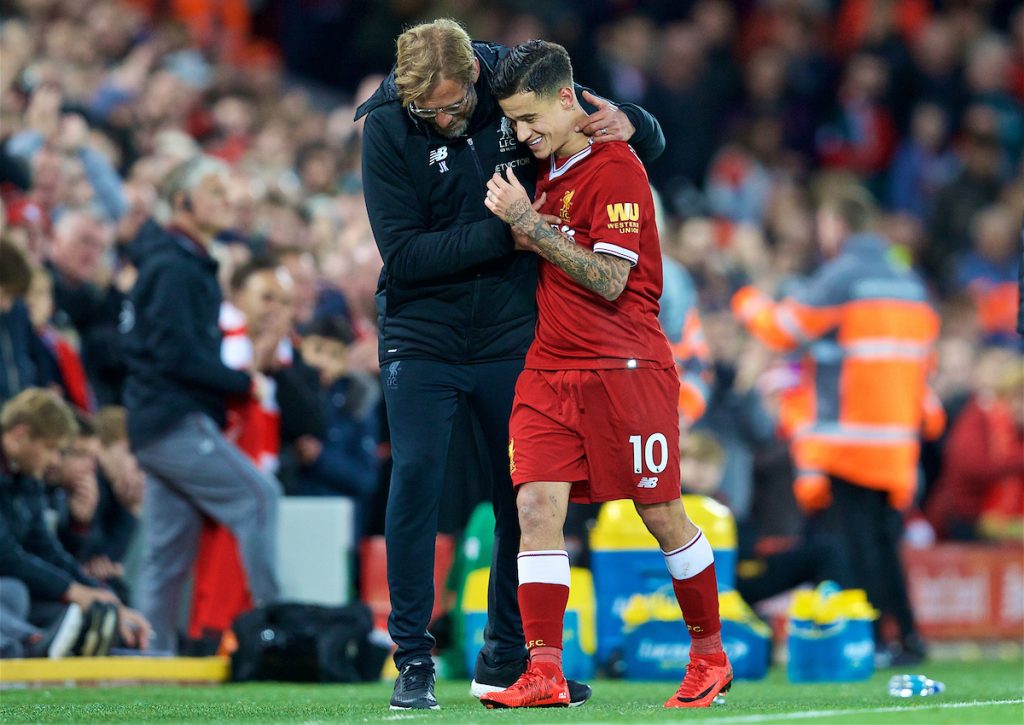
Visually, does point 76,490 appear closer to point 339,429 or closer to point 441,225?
point 339,429

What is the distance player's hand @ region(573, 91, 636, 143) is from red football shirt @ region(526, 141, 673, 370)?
0.11 ft

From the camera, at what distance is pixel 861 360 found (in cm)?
1132

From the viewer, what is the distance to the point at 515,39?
59.4ft

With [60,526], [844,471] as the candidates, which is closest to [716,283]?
[844,471]

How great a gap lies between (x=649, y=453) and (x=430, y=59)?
1536mm

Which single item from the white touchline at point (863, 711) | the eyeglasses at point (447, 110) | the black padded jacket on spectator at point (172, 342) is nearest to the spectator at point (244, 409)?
the black padded jacket on spectator at point (172, 342)

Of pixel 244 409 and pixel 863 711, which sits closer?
pixel 863 711

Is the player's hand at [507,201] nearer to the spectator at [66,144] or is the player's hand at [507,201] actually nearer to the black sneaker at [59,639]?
the black sneaker at [59,639]

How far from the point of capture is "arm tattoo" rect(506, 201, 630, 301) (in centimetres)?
634

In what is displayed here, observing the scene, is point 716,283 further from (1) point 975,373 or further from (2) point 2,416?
(2) point 2,416

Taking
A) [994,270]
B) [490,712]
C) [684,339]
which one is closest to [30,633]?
[490,712]

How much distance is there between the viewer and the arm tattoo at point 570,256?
20.8 feet

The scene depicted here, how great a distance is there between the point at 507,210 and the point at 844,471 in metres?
5.33

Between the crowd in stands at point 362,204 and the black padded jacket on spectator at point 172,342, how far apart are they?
0.25 m
